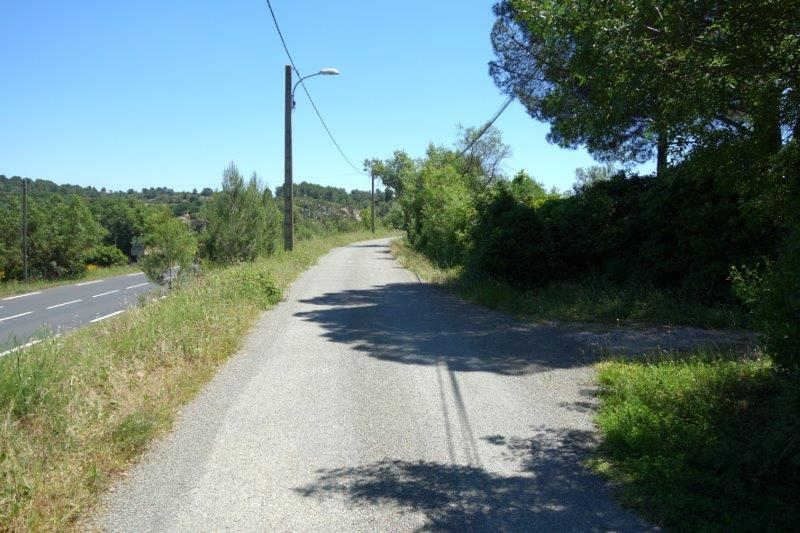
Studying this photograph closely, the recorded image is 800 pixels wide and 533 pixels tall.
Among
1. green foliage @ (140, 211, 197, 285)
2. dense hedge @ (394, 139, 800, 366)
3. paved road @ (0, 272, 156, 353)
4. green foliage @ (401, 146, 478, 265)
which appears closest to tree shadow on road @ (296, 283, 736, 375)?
dense hedge @ (394, 139, 800, 366)

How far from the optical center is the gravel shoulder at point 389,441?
3930mm

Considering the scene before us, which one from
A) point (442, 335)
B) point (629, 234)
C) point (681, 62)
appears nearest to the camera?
point (681, 62)

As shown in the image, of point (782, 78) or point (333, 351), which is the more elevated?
point (782, 78)

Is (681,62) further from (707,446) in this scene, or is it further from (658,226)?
(658,226)

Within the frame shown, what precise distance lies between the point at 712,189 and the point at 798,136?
5.30m

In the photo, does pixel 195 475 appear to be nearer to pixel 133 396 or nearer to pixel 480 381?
pixel 133 396

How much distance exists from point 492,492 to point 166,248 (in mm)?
20908

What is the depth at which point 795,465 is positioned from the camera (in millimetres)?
4027

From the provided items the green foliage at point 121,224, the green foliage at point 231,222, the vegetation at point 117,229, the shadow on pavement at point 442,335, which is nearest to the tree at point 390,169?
the vegetation at point 117,229

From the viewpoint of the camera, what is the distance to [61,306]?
84.6 ft

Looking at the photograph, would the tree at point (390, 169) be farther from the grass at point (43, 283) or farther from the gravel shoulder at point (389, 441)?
the gravel shoulder at point (389, 441)

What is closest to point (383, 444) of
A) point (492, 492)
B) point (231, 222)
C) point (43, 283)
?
point (492, 492)

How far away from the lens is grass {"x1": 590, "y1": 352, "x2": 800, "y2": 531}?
3799mm

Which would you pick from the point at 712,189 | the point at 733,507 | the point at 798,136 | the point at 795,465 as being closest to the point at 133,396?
the point at 733,507
